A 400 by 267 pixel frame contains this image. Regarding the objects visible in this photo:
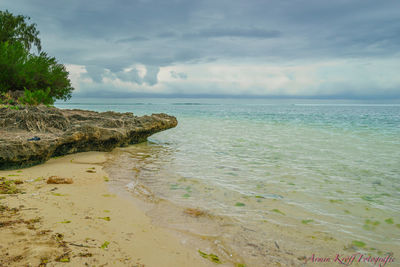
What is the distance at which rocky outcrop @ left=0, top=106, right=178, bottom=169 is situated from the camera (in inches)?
212

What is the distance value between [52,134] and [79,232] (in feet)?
16.9

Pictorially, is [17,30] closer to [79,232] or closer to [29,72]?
[29,72]

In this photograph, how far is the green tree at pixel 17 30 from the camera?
25534 millimetres

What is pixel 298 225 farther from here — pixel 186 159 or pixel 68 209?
pixel 186 159

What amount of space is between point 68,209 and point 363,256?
372 cm

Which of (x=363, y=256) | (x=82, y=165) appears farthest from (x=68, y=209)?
(x=363, y=256)

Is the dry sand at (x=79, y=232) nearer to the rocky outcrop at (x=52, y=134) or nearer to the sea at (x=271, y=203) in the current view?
the sea at (x=271, y=203)

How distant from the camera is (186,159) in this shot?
7.88 meters

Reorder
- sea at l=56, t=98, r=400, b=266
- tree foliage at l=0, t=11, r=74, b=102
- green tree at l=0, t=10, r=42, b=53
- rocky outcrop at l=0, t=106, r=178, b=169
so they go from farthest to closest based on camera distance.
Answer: green tree at l=0, t=10, r=42, b=53 < tree foliage at l=0, t=11, r=74, b=102 < rocky outcrop at l=0, t=106, r=178, b=169 < sea at l=56, t=98, r=400, b=266

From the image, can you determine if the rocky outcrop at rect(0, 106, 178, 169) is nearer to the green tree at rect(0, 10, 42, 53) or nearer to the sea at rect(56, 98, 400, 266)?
the sea at rect(56, 98, 400, 266)

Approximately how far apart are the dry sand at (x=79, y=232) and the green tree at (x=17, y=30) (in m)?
28.4

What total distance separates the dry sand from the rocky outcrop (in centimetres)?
116

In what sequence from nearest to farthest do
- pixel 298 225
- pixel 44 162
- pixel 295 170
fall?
pixel 298 225, pixel 44 162, pixel 295 170

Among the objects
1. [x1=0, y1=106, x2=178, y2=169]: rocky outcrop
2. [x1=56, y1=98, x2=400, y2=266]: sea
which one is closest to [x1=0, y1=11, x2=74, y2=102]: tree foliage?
[x1=0, y1=106, x2=178, y2=169]: rocky outcrop
